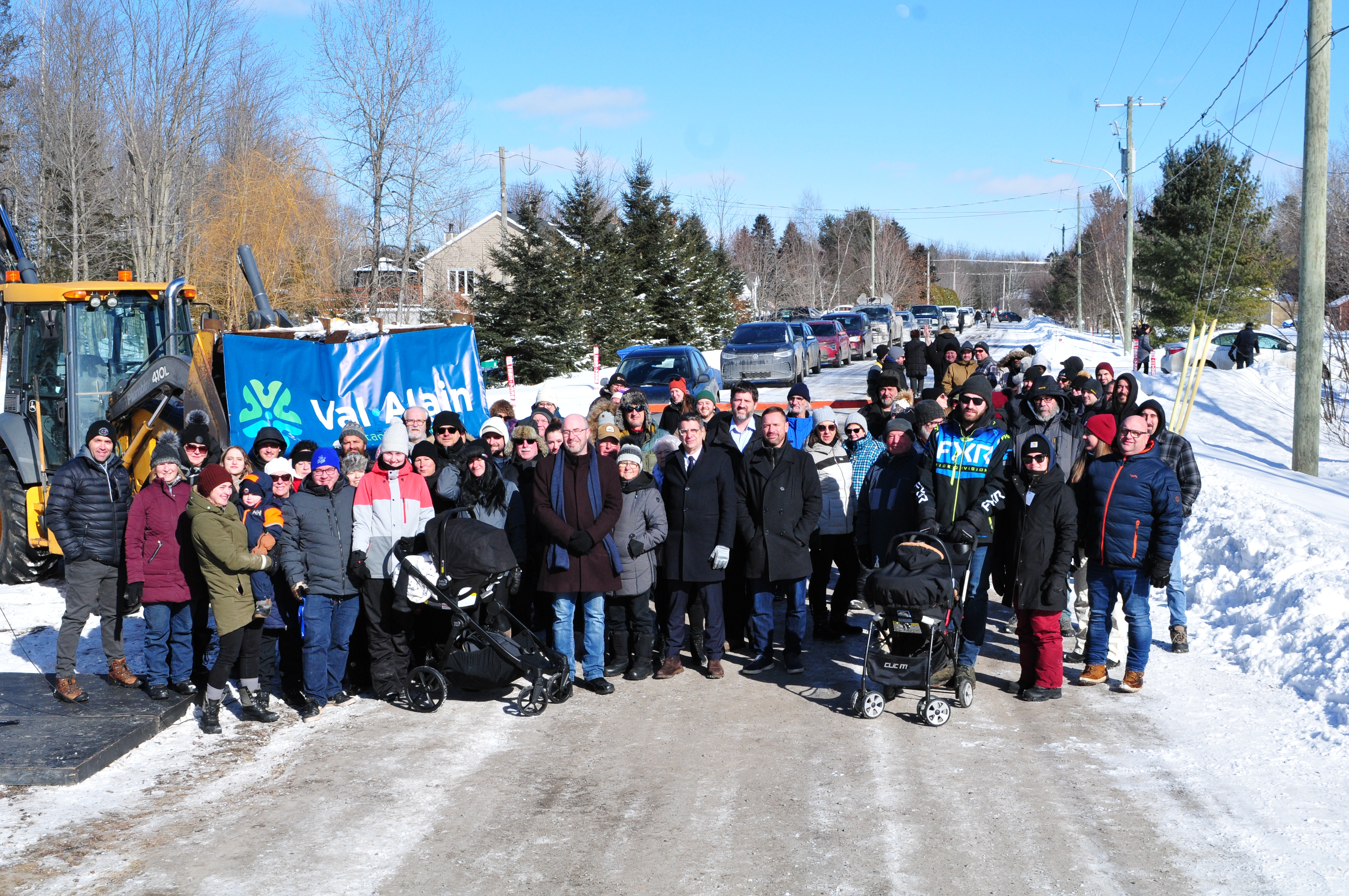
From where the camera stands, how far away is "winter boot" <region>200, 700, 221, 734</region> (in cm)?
721

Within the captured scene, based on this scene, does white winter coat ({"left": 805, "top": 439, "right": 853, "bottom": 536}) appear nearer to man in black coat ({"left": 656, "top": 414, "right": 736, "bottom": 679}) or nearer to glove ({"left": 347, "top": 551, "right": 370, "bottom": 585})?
man in black coat ({"left": 656, "top": 414, "right": 736, "bottom": 679})

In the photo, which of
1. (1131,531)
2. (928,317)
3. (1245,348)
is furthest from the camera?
(928,317)

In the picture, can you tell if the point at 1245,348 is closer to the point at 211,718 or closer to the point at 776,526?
the point at 776,526

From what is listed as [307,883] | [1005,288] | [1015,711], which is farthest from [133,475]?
[1005,288]

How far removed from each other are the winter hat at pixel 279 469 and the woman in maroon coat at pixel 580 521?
5.61 ft

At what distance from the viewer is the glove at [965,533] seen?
750 cm

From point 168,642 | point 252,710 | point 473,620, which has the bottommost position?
point 252,710

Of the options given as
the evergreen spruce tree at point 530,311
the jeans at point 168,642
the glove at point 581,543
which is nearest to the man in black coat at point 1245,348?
the evergreen spruce tree at point 530,311

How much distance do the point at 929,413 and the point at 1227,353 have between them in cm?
3039

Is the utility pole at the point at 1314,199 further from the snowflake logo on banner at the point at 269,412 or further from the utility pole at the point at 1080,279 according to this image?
the utility pole at the point at 1080,279

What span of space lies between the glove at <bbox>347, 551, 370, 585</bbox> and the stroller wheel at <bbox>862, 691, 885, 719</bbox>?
345 cm

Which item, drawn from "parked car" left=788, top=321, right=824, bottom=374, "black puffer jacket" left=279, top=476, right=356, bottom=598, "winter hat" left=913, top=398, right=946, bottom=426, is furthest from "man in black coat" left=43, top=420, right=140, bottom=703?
"parked car" left=788, top=321, right=824, bottom=374

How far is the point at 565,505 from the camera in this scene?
7.91 metres

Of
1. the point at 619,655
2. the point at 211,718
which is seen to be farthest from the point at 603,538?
the point at 211,718
